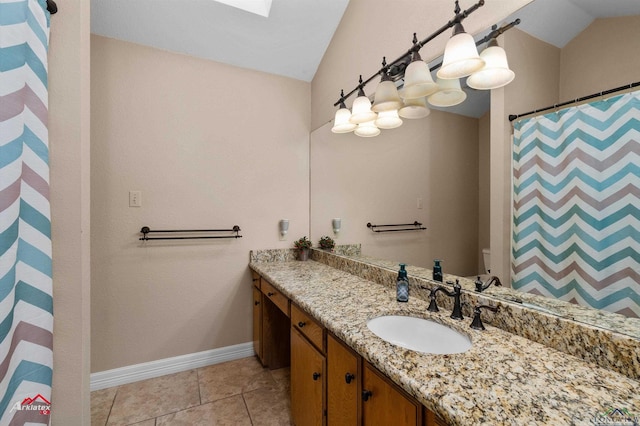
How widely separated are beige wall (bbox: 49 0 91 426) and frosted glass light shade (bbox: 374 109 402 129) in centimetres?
142

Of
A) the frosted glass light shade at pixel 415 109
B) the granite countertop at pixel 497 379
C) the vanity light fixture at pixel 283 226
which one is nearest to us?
the granite countertop at pixel 497 379

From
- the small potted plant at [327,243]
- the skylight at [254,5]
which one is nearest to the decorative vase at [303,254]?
the small potted plant at [327,243]

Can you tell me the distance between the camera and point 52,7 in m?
0.95

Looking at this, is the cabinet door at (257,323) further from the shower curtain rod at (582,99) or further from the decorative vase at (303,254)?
the shower curtain rod at (582,99)

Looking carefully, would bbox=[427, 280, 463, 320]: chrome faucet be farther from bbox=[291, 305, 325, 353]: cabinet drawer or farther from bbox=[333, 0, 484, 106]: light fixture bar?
bbox=[333, 0, 484, 106]: light fixture bar

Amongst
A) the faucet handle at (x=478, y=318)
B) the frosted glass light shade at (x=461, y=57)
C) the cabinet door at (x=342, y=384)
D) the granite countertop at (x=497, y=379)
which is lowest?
the cabinet door at (x=342, y=384)

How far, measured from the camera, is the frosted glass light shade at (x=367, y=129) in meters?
1.78

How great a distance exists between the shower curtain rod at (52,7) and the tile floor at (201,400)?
202 cm

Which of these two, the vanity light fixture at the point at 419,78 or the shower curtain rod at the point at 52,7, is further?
the vanity light fixture at the point at 419,78

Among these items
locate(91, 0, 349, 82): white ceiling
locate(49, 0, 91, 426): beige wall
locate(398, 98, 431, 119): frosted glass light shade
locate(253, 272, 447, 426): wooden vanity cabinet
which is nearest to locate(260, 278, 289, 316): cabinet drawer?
locate(253, 272, 447, 426): wooden vanity cabinet

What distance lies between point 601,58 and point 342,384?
1.34m

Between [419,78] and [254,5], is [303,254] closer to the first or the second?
[419,78]

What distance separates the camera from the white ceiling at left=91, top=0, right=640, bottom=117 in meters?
1.81

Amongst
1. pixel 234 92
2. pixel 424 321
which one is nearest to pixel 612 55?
pixel 424 321
